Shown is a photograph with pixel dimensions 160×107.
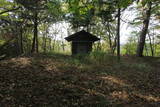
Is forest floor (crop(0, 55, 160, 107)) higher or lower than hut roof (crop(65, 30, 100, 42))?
lower

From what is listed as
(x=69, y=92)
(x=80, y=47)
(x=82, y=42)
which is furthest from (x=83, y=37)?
(x=69, y=92)

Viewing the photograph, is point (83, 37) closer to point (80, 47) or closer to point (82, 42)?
point (82, 42)

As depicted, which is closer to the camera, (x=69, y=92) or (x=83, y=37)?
(x=69, y=92)

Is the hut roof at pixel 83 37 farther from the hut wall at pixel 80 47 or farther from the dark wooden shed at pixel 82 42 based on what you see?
the hut wall at pixel 80 47

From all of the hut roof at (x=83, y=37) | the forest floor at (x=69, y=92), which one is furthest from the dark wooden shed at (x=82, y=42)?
the forest floor at (x=69, y=92)

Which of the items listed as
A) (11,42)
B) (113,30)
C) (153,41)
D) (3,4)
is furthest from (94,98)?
(153,41)

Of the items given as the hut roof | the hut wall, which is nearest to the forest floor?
the hut wall

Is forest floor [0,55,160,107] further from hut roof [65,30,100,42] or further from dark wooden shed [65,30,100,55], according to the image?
hut roof [65,30,100,42]

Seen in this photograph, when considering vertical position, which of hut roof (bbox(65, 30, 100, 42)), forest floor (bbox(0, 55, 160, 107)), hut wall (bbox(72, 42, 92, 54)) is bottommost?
forest floor (bbox(0, 55, 160, 107))

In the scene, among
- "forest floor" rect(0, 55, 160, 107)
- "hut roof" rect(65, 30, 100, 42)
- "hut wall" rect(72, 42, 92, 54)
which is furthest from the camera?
"hut wall" rect(72, 42, 92, 54)

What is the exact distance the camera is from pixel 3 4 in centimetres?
812

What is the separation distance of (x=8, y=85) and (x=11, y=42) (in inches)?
586

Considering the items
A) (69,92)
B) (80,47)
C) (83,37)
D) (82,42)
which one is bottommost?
(69,92)

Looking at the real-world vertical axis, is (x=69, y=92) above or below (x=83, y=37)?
below
